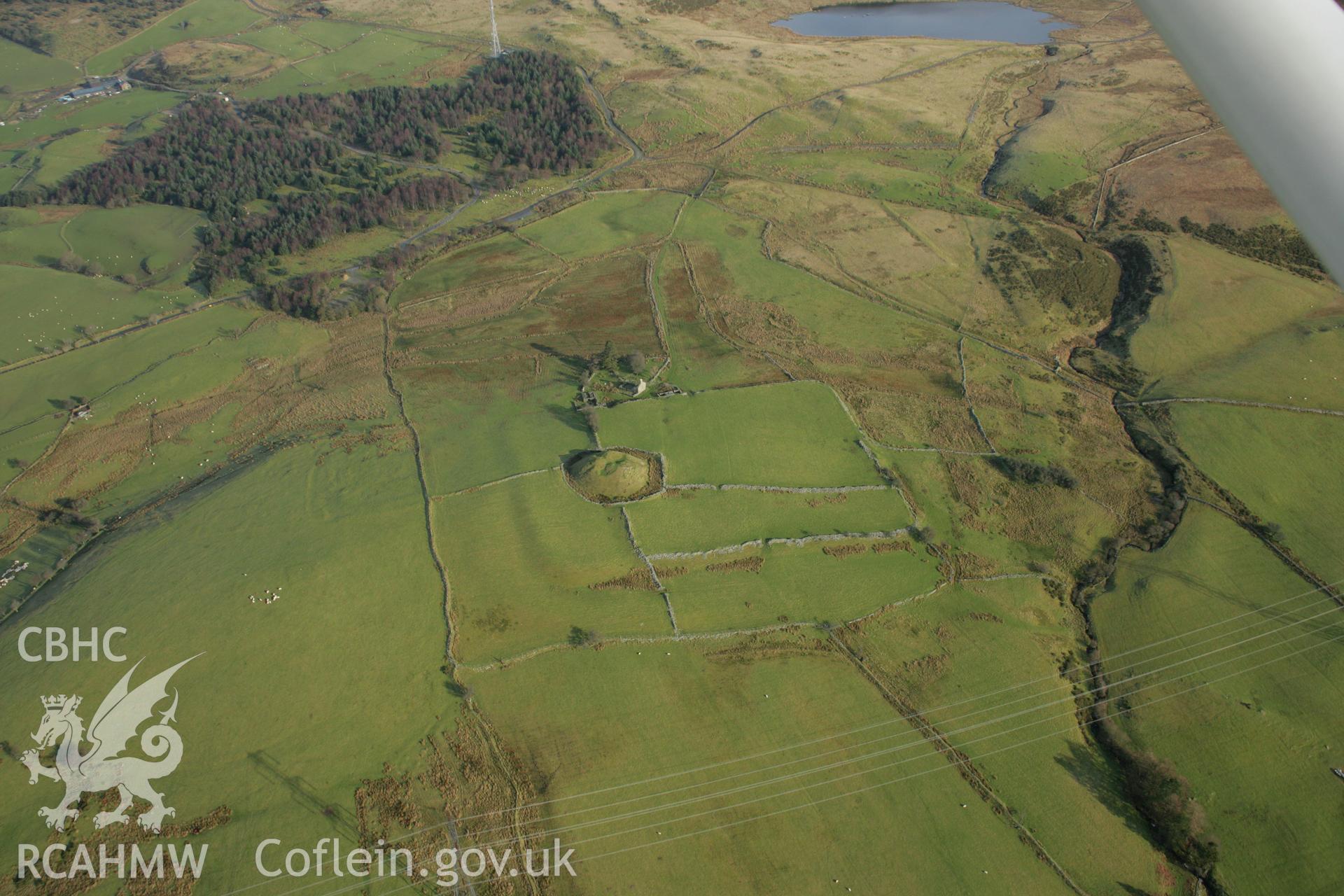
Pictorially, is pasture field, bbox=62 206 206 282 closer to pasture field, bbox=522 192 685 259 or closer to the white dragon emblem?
pasture field, bbox=522 192 685 259

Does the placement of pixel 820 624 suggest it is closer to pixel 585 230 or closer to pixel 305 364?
pixel 305 364

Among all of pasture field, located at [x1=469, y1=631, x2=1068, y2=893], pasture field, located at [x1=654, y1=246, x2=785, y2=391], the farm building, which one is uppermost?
the farm building

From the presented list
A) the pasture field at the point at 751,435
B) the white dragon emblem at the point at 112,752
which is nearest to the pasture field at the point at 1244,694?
the pasture field at the point at 751,435

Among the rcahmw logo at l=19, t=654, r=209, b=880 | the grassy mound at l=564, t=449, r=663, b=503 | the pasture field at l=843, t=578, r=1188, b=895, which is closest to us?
the rcahmw logo at l=19, t=654, r=209, b=880

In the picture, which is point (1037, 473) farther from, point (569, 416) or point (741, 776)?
point (569, 416)

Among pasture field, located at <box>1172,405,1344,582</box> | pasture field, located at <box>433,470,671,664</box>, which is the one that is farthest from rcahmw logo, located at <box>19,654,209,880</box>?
pasture field, located at <box>1172,405,1344,582</box>

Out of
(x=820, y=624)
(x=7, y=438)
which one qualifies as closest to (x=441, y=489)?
(x=820, y=624)

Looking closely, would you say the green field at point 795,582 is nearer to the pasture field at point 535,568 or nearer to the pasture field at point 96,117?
the pasture field at point 535,568
